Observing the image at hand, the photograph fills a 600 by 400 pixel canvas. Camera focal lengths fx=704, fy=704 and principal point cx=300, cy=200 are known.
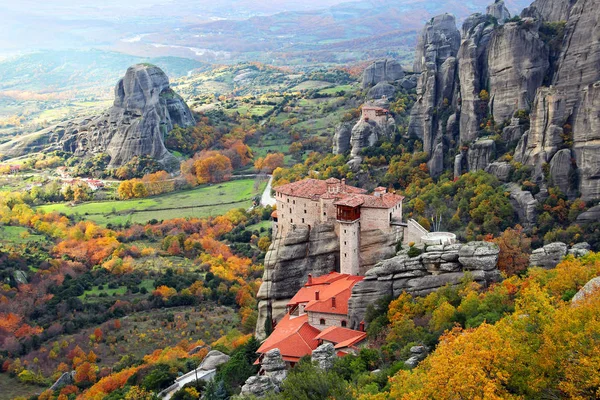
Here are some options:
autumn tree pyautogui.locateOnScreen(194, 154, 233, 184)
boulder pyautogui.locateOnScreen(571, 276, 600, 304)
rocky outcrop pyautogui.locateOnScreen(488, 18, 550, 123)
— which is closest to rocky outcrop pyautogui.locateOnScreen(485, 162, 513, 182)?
rocky outcrop pyautogui.locateOnScreen(488, 18, 550, 123)

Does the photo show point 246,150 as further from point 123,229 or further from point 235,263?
point 235,263

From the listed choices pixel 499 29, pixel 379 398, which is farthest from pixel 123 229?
pixel 379 398

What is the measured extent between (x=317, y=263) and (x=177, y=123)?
91.9 m

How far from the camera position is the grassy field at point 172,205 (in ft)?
324

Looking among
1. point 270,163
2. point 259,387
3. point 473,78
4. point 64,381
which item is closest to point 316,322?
point 259,387

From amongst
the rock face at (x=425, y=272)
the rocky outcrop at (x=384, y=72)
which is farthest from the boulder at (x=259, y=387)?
the rocky outcrop at (x=384, y=72)

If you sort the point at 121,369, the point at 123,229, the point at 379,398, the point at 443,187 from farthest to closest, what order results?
the point at 123,229 → the point at 443,187 → the point at 121,369 → the point at 379,398

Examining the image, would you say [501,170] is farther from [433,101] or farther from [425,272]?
[425,272]

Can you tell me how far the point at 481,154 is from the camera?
65.1 meters

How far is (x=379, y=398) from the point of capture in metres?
26.0

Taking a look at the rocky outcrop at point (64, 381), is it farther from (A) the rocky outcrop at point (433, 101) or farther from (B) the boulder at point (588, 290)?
(A) the rocky outcrop at point (433, 101)

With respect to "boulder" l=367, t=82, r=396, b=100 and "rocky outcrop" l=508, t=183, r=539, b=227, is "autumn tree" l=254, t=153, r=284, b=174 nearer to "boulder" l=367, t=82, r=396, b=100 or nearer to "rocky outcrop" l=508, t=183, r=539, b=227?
"boulder" l=367, t=82, r=396, b=100

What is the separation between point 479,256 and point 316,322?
11359 millimetres

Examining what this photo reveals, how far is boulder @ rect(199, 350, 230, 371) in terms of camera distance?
1886 inches
